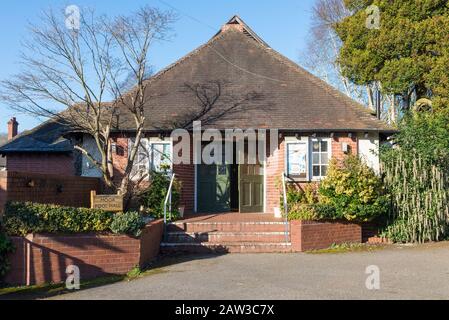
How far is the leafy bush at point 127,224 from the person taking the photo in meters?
9.16

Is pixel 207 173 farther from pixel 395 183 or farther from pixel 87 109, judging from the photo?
pixel 395 183

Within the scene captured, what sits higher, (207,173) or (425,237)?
(207,173)

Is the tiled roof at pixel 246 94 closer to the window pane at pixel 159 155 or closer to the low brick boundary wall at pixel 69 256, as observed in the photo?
the window pane at pixel 159 155

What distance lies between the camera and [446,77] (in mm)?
18438

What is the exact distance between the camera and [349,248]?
11.9 m

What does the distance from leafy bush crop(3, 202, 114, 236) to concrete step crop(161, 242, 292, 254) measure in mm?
2586

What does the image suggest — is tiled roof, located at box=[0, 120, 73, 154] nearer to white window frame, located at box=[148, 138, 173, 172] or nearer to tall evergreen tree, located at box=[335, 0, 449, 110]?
white window frame, located at box=[148, 138, 173, 172]

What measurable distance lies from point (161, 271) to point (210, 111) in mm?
6560

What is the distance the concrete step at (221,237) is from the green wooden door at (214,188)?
3.28m

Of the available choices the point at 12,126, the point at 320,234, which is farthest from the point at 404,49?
the point at 12,126

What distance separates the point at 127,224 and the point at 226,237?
3.16 m

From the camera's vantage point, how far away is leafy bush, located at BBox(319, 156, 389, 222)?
1198 centimetres
